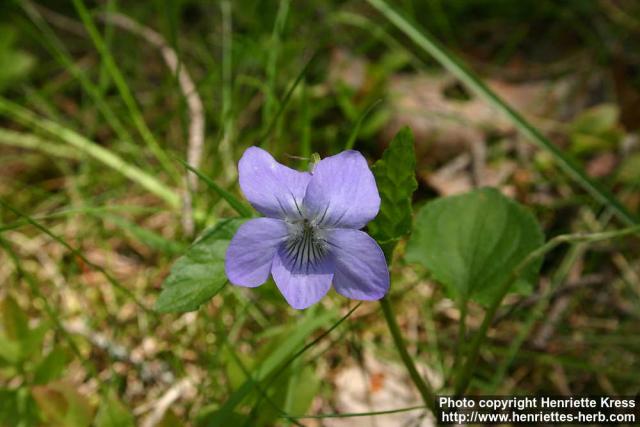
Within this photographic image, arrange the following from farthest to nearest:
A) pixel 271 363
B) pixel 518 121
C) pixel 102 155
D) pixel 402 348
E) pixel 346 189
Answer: pixel 102 155
pixel 518 121
pixel 271 363
pixel 402 348
pixel 346 189

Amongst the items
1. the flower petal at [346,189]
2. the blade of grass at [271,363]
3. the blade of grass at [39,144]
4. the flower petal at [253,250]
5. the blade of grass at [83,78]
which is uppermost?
the flower petal at [346,189]

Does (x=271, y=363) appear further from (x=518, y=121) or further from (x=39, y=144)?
(x=39, y=144)

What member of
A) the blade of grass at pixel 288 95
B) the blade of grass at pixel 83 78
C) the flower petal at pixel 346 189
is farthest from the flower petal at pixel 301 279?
the blade of grass at pixel 83 78

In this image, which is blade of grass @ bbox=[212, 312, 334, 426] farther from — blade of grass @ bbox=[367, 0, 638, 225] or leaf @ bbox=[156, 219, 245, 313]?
blade of grass @ bbox=[367, 0, 638, 225]

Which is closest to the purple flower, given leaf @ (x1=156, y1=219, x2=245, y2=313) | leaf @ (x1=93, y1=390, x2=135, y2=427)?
leaf @ (x1=156, y1=219, x2=245, y2=313)

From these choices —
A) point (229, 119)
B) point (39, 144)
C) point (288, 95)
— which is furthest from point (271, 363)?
point (39, 144)

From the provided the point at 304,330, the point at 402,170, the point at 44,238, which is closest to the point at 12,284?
the point at 44,238

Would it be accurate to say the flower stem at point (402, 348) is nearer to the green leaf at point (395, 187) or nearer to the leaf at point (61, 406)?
the green leaf at point (395, 187)
